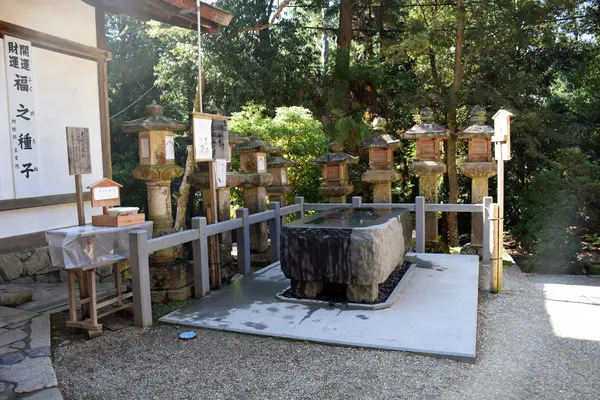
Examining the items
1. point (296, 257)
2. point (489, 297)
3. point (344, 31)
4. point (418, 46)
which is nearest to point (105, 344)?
point (296, 257)

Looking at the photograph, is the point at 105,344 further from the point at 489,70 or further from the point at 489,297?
the point at 489,70

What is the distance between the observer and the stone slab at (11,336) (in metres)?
4.11

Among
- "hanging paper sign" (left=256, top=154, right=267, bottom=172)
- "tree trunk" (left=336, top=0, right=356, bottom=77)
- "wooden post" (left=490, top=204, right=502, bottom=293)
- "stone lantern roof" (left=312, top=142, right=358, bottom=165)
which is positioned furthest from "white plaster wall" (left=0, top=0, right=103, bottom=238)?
"tree trunk" (left=336, top=0, right=356, bottom=77)

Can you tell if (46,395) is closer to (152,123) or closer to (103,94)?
(152,123)

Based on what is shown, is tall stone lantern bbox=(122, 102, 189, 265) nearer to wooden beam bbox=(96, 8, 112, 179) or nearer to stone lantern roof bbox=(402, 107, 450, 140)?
wooden beam bbox=(96, 8, 112, 179)

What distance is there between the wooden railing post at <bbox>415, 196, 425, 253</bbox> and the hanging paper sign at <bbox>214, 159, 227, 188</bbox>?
3.09 meters

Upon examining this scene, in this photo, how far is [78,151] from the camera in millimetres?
4738

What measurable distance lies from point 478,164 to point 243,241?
418cm

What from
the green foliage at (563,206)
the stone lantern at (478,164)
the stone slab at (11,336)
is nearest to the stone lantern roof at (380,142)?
the stone lantern at (478,164)

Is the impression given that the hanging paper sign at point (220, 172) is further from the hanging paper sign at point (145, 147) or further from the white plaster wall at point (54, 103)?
the white plaster wall at point (54, 103)

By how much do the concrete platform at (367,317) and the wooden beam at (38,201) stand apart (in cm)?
255

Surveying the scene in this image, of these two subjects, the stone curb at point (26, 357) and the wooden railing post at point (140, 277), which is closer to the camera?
the stone curb at point (26, 357)

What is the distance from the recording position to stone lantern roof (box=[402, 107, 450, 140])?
8312 millimetres

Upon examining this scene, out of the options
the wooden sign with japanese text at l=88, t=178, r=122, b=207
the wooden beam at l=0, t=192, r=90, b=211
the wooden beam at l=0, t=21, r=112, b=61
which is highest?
the wooden beam at l=0, t=21, r=112, b=61
